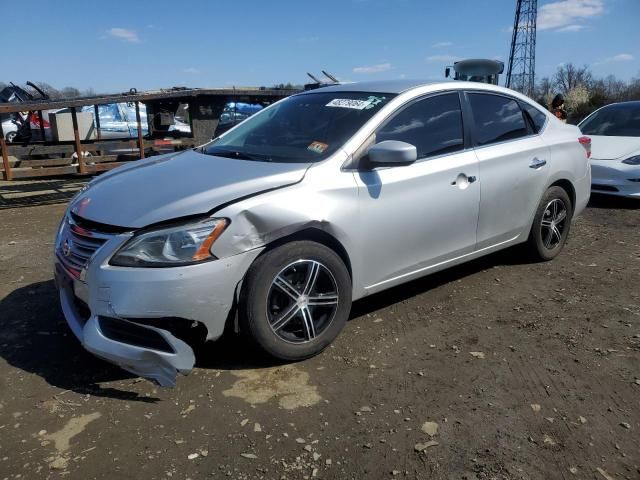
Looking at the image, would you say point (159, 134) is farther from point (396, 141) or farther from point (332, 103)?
point (396, 141)

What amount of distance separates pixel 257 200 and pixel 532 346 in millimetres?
2028

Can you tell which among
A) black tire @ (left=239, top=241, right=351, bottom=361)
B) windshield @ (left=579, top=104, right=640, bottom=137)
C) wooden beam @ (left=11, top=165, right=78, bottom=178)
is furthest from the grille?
windshield @ (left=579, top=104, right=640, bottom=137)

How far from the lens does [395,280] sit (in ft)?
12.1

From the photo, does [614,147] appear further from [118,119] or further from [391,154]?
[118,119]

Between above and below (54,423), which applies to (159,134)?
above

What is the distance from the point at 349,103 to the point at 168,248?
72.1 inches

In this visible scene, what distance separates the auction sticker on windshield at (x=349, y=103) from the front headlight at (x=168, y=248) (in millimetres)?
1592

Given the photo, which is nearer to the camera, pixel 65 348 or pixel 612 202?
pixel 65 348

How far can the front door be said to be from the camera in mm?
3457

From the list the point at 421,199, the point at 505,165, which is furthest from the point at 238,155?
the point at 505,165

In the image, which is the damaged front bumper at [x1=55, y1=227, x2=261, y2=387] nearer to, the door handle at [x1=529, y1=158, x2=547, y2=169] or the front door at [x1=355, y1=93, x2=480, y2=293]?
the front door at [x1=355, y1=93, x2=480, y2=293]

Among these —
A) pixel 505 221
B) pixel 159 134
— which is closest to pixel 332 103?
pixel 505 221

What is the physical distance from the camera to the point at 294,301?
3.15 metres

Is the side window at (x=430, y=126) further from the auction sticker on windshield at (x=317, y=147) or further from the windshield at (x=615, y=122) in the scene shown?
the windshield at (x=615, y=122)
